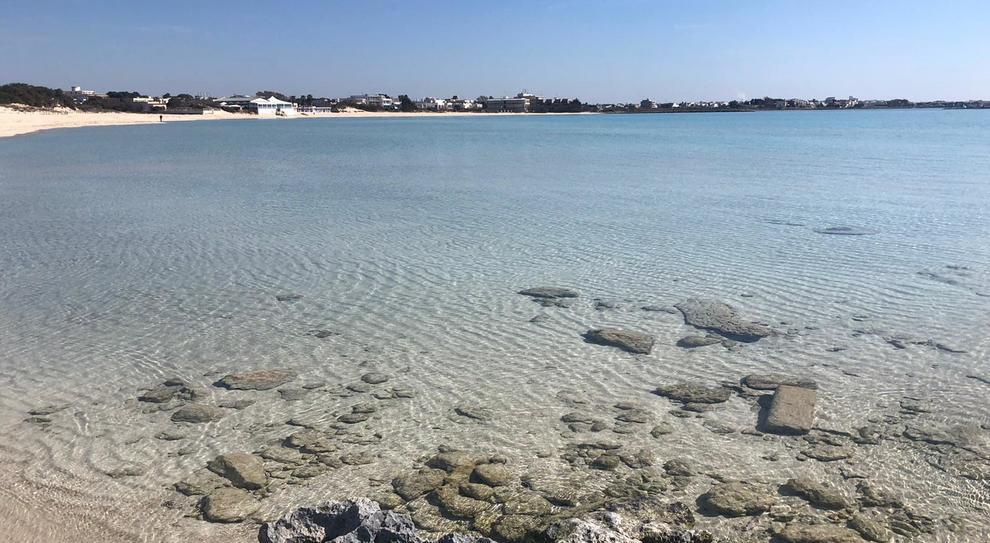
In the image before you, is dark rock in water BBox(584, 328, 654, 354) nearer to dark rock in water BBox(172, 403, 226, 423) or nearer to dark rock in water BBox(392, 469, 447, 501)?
dark rock in water BBox(392, 469, 447, 501)

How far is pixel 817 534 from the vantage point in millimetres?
4969

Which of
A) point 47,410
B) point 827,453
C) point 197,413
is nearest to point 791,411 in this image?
point 827,453

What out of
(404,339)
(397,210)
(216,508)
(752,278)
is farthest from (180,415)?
(397,210)

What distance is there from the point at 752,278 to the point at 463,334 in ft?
17.2

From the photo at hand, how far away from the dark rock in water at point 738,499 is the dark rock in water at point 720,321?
3.61 metres

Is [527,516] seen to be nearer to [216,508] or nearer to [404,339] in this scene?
[216,508]

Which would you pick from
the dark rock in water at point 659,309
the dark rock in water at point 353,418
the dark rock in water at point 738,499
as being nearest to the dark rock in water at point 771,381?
the dark rock in water at point 738,499

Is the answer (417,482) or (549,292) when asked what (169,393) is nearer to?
(417,482)

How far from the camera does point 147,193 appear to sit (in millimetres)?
22953

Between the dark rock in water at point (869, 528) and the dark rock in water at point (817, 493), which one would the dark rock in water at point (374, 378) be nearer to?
the dark rock in water at point (817, 493)

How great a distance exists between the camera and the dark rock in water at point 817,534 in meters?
4.91

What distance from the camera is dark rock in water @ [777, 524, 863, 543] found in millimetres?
4914

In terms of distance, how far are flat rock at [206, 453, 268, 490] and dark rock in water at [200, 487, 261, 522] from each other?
106 millimetres

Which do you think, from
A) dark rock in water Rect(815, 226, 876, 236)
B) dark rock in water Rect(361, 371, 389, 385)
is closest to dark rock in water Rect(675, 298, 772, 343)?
dark rock in water Rect(361, 371, 389, 385)
